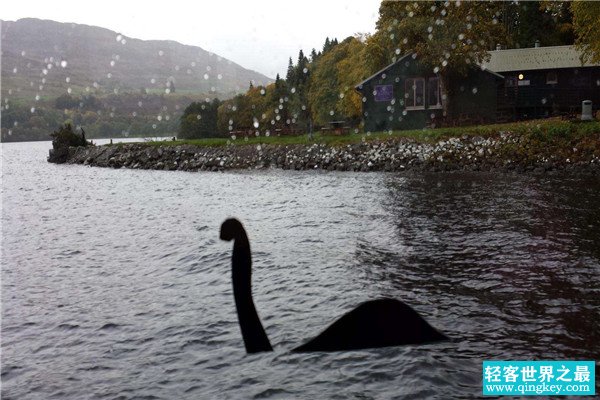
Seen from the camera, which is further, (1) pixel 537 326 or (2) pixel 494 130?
(2) pixel 494 130

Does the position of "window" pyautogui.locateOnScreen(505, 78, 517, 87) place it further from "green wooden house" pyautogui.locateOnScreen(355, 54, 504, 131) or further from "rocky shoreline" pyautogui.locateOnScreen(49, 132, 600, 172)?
"rocky shoreline" pyautogui.locateOnScreen(49, 132, 600, 172)

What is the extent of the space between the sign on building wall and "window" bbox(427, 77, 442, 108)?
8.91ft

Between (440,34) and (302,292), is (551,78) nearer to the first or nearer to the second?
(440,34)

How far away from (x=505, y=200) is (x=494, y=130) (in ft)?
47.8

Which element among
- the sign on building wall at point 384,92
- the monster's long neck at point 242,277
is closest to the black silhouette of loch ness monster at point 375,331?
the monster's long neck at point 242,277

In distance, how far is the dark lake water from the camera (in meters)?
6.60

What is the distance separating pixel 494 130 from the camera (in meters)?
31.5

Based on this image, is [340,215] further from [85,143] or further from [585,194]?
[85,143]

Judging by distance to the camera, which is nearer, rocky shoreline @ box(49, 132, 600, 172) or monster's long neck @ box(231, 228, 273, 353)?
monster's long neck @ box(231, 228, 273, 353)

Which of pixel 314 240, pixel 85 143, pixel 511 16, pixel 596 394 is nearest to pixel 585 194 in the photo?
pixel 314 240

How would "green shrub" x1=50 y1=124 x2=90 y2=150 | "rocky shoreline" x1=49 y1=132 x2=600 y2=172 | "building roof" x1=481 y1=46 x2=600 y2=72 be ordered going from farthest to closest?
"green shrub" x1=50 y1=124 x2=90 y2=150 < "building roof" x1=481 y1=46 x2=600 y2=72 < "rocky shoreline" x1=49 y1=132 x2=600 y2=172

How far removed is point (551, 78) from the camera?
134 feet

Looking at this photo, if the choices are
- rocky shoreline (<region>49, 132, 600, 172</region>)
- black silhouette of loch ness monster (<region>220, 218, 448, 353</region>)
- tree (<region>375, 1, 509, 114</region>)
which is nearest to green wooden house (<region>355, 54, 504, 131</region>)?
tree (<region>375, 1, 509, 114</region>)

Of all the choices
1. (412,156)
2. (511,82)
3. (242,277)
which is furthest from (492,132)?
(242,277)
